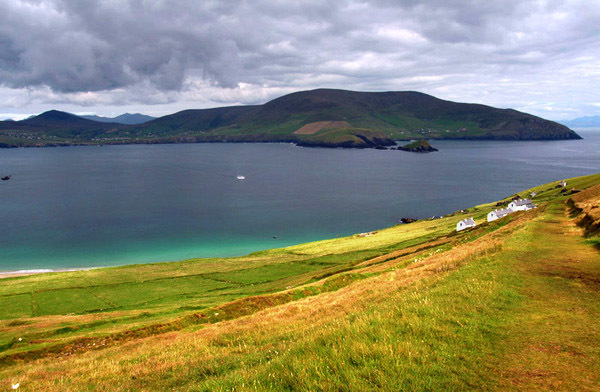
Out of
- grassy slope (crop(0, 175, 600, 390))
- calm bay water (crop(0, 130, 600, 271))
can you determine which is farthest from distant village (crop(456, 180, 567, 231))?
grassy slope (crop(0, 175, 600, 390))

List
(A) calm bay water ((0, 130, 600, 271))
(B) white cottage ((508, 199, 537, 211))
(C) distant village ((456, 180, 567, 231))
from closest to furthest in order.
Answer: (C) distant village ((456, 180, 567, 231)), (B) white cottage ((508, 199, 537, 211)), (A) calm bay water ((0, 130, 600, 271))

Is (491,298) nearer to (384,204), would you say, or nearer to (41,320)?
(41,320)

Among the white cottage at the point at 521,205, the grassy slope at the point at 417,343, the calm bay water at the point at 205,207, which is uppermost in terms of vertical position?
the grassy slope at the point at 417,343

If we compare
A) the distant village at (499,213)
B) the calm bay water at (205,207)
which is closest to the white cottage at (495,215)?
the distant village at (499,213)

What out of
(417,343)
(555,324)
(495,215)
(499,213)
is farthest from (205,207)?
(555,324)

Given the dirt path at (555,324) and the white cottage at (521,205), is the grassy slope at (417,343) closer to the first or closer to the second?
the dirt path at (555,324)

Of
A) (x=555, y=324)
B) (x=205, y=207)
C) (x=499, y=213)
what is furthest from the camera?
(x=205, y=207)

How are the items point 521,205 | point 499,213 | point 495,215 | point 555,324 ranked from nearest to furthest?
point 555,324
point 495,215
point 499,213
point 521,205

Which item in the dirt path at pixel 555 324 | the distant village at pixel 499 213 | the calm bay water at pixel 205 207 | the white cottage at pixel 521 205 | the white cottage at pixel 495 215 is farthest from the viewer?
the calm bay water at pixel 205 207

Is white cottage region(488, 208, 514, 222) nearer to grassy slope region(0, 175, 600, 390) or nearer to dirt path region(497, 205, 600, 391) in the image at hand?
grassy slope region(0, 175, 600, 390)

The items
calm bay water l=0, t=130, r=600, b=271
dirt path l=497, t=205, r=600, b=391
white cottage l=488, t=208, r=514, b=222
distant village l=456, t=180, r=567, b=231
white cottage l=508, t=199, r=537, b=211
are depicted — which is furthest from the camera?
calm bay water l=0, t=130, r=600, b=271

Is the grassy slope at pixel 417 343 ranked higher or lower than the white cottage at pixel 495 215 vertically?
higher

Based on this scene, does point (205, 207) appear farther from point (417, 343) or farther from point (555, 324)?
point (555, 324)

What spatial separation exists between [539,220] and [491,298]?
29.1 metres
